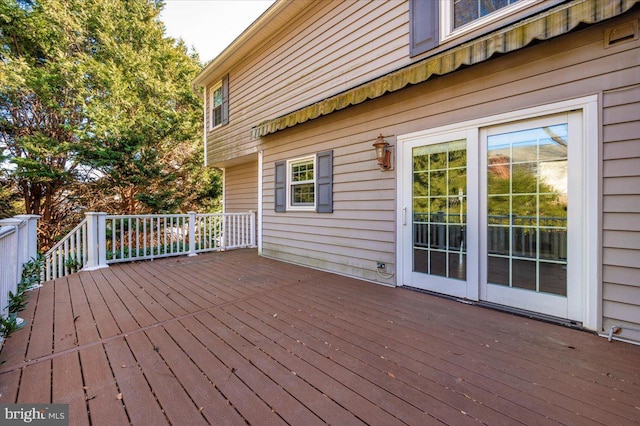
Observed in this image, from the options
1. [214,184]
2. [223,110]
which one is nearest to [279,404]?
[223,110]

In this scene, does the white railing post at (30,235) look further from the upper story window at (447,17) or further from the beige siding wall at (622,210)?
the beige siding wall at (622,210)

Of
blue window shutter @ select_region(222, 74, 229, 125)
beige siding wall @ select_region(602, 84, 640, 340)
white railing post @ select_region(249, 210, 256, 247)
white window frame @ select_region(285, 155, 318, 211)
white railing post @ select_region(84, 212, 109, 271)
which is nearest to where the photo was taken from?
beige siding wall @ select_region(602, 84, 640, 340)

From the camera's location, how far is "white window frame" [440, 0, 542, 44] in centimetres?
266

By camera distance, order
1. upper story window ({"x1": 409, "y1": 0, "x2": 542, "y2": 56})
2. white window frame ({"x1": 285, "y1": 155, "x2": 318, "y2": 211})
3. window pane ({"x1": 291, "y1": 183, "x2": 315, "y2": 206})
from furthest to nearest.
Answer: window pane ({"x1": 291, "y1": 183, "x2": 315, "y2": 206}) < white window frame ({"x1": 285, "y1": 155, "x2": 318, "y2": 211}) < upper story window ({"x1": 409, "y1": 0, "x2": 542, "y2": 56})

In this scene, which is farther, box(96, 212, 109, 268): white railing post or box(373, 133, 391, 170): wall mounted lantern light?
box(96, 212, 109, 268): white railing post

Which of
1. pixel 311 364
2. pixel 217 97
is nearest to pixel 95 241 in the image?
pixel 311 364

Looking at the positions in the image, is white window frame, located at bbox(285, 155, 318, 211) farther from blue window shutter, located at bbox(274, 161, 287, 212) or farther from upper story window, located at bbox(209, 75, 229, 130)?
upper story window, located at bbox(209, 75, 229, 130)

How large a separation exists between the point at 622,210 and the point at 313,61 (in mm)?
4562

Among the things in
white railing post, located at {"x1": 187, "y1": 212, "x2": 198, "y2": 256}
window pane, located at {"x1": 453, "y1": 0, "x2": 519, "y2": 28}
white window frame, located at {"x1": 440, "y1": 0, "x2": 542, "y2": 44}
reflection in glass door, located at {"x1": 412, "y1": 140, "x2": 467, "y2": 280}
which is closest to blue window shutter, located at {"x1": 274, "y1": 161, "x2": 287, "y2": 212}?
white railing post, located at {"x1": 187, "y1": 212, "x2": 198, "y2": 256}

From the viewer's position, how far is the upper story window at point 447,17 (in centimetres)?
285

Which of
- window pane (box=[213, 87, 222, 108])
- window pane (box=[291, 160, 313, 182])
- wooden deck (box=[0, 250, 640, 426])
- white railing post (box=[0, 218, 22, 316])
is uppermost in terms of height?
window pane (box=[213, 87, 222, 108])

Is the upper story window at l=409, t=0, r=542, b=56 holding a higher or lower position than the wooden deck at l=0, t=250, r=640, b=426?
higher

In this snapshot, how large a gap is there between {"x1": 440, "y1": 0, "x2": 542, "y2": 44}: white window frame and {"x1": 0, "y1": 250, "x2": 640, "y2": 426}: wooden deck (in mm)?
3008

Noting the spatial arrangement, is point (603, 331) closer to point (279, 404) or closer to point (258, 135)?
point (279, 404)
